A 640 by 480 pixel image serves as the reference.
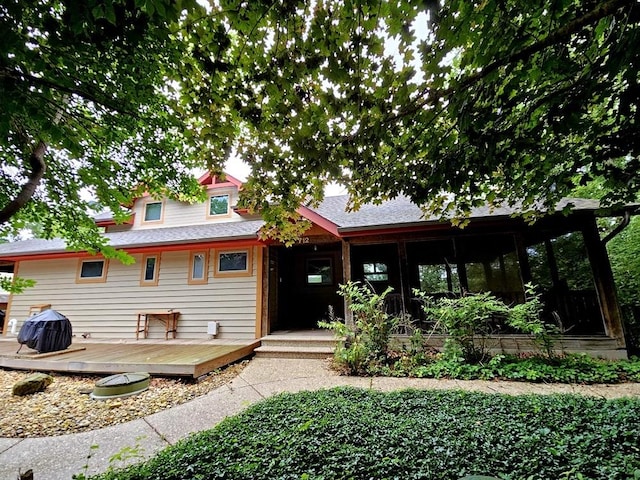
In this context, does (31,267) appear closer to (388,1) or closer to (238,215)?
(238,215)

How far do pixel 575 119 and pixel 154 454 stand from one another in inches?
180

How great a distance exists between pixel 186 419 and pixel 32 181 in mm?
3308

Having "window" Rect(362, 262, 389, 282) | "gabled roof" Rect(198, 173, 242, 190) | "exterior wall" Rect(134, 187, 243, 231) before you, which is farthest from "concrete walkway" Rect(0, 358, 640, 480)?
"gabled roof" Rect(198, 173, 242, 190)

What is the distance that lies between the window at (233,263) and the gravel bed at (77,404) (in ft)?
10.2

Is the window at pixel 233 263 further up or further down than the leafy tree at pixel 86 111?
further down

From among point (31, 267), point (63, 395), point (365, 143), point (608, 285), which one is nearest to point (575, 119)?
point (365, 143)

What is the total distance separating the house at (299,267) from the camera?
6.28m

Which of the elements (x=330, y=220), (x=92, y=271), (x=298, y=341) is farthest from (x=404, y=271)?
(x=92, y=271)

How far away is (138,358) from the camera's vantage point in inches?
216

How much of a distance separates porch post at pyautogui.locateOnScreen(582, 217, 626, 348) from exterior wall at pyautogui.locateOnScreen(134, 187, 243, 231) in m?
9.13

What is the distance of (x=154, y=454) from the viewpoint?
2.59m

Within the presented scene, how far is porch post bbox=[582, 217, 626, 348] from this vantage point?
216 inches

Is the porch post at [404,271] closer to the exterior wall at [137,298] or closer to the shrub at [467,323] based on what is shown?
the shrub at [467,323]

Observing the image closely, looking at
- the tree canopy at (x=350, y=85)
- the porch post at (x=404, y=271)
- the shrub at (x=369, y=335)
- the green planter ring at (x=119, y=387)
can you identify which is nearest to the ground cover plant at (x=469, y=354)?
the shrub at (x=369, y=335)
